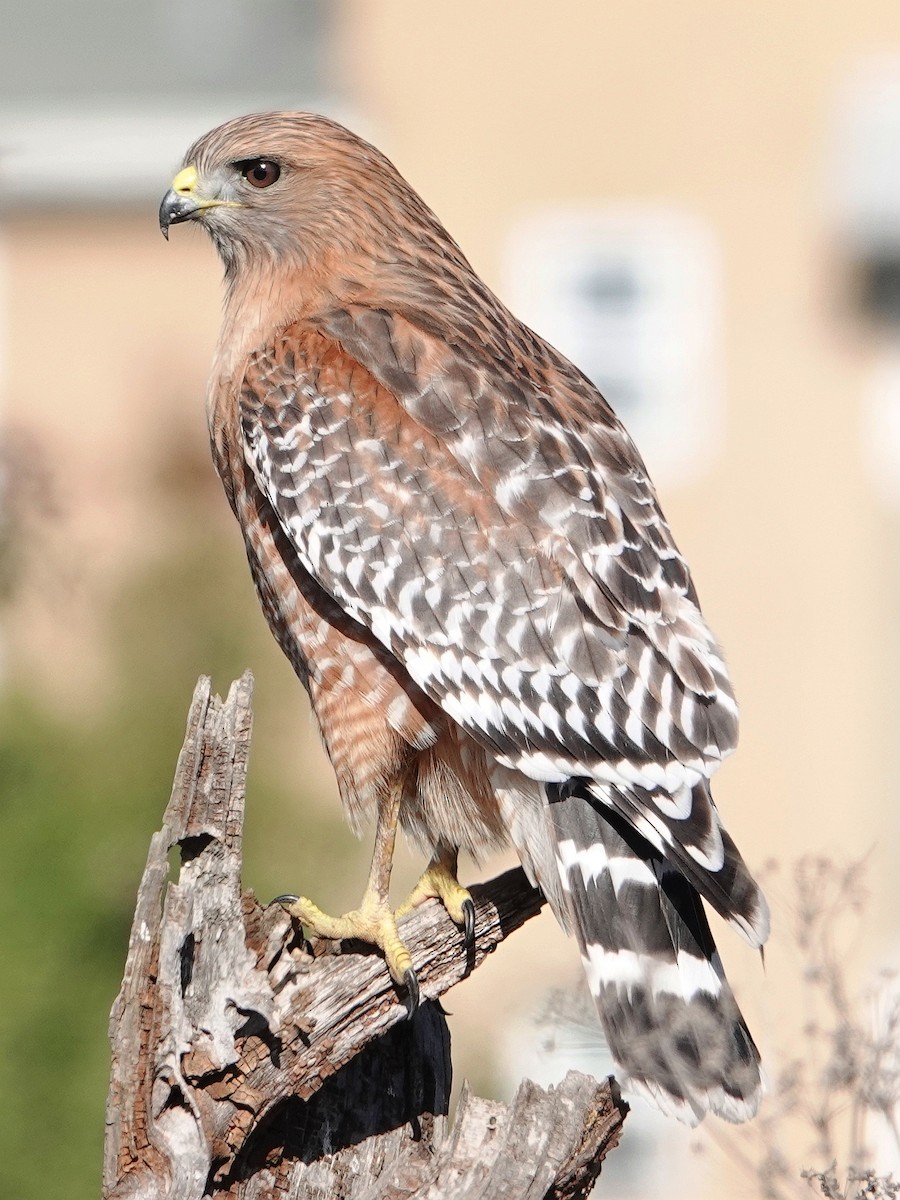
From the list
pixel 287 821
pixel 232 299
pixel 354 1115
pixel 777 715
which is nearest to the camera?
pixel 354 1115

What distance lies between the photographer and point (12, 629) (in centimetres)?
726

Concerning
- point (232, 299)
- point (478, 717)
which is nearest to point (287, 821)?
point (232, 299)

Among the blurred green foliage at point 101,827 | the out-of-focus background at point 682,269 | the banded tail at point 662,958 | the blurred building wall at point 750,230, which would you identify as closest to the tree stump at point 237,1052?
the banded tail at point 662,958

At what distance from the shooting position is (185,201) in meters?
4.81

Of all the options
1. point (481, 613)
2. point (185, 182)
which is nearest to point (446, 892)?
point (481, 613)

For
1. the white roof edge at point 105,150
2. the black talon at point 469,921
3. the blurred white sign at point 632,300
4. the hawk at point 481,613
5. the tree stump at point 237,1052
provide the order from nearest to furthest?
1. the tree stump at point 237,1052
2. the hawk at point 481,613
3. the black talon at point 469,921
4. the white roof edge at point 105,150
5. the blurred white sign at point 632,300

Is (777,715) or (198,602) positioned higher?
(777,715)

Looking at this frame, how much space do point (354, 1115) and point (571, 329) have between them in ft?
32.6

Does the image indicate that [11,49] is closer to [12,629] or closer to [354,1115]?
[12,629]

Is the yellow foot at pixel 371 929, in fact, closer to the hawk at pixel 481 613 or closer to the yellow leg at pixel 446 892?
the hawk at pixel 481 613

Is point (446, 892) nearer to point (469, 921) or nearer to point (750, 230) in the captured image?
point (469, 921)

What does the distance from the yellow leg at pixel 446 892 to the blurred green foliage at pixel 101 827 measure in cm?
223

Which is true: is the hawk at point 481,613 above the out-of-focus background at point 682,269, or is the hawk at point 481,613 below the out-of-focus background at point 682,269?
below

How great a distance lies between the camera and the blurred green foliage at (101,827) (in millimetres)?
6367
